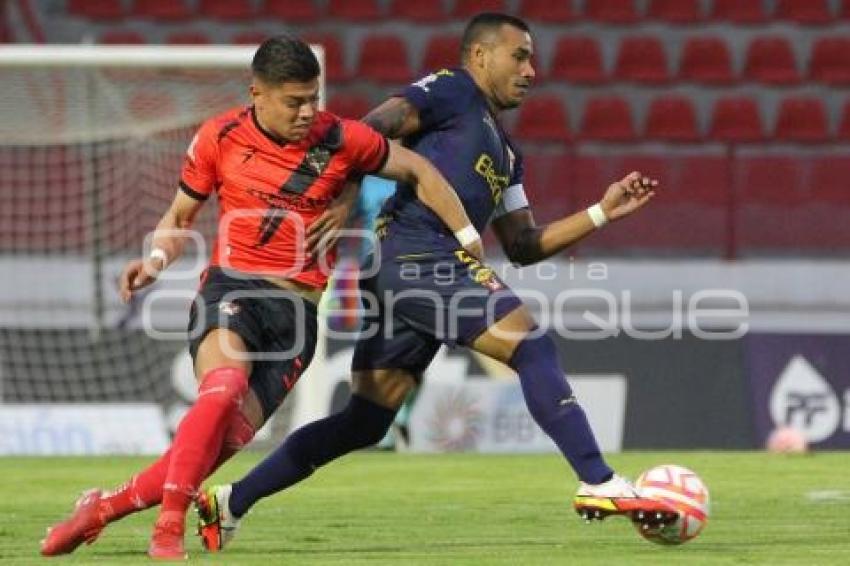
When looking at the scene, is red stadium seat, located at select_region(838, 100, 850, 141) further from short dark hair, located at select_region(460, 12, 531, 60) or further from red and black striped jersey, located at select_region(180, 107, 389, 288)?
red and black striped jersey, located at select_region(180, 107, 389, 288)

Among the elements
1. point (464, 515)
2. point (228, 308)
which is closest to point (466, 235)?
point (228, 308)

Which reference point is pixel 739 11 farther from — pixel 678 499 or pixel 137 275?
pixel 137 275

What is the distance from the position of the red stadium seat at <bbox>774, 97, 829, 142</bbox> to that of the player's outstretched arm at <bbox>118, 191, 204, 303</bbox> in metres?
13.2

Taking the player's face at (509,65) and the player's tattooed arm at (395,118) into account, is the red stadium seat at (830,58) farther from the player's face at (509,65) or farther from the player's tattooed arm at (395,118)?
the player's tattooed arm at (395,118)

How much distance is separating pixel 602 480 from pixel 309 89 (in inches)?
66.4

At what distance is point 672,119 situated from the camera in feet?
65.3

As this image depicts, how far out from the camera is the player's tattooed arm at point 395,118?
25.0 feet

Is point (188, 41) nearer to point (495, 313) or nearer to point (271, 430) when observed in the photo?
point (271, 430)

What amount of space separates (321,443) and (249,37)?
13308mm

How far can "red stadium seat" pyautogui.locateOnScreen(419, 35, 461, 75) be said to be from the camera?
65.6 feet

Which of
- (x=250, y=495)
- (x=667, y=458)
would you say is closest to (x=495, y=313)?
(x=250, y=495)

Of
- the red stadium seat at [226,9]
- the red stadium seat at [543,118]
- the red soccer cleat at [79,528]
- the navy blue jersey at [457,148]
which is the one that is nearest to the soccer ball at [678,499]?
the navy blue jersey at [457,148]

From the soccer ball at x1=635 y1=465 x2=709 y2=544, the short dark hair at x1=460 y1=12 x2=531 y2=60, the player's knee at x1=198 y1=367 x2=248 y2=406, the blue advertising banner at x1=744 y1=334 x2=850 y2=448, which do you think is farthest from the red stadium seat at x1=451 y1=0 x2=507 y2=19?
the player's knee at x1=198 y1=367 x2=248 y2=406

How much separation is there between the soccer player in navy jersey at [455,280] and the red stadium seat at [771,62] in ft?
42.1
